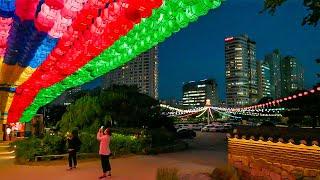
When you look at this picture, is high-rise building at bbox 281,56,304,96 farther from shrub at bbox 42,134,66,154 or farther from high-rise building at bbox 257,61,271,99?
shrub at bbox 42,134,66,154

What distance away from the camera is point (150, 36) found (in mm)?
11570

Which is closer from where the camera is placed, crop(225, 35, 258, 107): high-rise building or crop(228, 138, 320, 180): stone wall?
crop(228, 138, 320, 180): stone wall

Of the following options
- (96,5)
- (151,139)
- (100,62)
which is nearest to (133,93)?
(151,139)

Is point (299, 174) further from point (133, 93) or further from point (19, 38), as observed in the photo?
point (133, 93)

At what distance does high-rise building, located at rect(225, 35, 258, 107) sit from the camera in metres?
131

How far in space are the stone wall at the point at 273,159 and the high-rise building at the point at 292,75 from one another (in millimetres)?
114999

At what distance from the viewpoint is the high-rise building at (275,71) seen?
144 m

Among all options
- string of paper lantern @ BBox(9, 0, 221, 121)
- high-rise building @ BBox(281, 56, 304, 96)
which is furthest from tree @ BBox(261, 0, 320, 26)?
high-rise building @ BBox(281, 56, 304, 96)

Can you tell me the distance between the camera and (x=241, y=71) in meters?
135

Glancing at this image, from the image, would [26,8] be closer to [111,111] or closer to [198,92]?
[111,111]

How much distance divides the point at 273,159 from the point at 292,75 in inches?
4894

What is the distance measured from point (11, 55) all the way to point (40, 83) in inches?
258

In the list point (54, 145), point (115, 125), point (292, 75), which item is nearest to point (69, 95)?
point (115, 125)

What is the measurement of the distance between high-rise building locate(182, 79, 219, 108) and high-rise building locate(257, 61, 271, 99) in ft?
54.2
